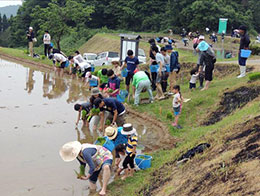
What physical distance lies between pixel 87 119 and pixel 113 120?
1738 millimetres

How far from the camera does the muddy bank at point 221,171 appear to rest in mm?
5574

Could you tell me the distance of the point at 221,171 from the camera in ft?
20.1

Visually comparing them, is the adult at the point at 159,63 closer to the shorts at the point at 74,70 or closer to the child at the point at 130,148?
the child at the point at 130,148

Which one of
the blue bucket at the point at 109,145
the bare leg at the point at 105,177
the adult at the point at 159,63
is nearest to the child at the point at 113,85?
the adult at the point at 159,63

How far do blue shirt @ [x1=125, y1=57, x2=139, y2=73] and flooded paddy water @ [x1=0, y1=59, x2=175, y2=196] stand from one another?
190 centimetres

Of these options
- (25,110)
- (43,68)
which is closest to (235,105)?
(25,110)

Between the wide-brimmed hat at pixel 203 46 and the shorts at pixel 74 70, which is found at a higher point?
the wide-brimmed hat at pixel 203 46

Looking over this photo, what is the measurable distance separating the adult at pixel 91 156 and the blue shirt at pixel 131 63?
20.9ft

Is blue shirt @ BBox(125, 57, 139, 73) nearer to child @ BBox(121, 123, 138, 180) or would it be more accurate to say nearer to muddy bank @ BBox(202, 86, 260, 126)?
muddy bank @ BBox(202, 86, 260, 126)

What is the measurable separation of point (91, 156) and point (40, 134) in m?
4.36

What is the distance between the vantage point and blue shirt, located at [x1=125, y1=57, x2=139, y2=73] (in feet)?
43.4

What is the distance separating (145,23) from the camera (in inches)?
2104

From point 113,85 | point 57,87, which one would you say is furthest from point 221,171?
point 57,87

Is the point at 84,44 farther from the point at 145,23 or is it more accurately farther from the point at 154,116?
the point at 154,116
